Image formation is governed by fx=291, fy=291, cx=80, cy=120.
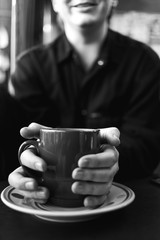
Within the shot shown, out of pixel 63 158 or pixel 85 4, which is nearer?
pixel 63 158

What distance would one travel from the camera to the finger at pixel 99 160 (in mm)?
455

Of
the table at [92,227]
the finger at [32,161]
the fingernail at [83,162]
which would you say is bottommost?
the table at [92,227]

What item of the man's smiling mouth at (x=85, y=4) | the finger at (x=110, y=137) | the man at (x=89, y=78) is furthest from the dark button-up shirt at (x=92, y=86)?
the finger at (x=110, y=137)

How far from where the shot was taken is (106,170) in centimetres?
49

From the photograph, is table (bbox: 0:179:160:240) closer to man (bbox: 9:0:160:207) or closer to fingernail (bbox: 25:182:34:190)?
fingernail (bbox: 25:182:34:190)

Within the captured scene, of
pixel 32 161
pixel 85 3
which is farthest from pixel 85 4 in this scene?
pixel 32 161

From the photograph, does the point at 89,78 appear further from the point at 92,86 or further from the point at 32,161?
the point at 32,161

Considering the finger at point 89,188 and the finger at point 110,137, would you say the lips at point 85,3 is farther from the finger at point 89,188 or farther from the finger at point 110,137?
the finger at point 89,188

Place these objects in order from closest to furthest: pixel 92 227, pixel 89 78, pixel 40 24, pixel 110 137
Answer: pixel 92 227
pixel 110 137
pixel 40 24
pixel 89 78

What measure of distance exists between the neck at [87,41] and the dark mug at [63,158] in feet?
2.71

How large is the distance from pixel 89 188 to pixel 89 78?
2.76 ft

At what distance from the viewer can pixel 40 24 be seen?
3.78 feet

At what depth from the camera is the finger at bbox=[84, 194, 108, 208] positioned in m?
0.45

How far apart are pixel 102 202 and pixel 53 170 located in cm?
10
